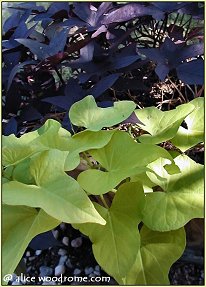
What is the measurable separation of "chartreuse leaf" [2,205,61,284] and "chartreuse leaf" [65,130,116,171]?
90mm

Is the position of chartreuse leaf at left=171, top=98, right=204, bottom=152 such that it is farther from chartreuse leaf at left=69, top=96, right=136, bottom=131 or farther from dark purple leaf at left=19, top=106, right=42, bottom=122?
dark purple leaf at left=19, top=106, right=42, bottom=122

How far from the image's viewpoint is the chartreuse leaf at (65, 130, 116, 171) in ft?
2.08

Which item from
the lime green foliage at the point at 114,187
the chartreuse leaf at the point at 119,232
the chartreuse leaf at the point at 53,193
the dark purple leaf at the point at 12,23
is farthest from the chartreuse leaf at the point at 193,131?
the dark purple leaf at the point at 12,23

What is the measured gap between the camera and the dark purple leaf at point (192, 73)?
0.73 meters

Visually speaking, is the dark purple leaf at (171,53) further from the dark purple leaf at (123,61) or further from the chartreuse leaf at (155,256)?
the chartreuse leaf at (155,256)

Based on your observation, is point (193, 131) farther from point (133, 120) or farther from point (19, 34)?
point (19, 34)

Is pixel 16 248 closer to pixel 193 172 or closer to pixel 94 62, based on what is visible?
pixel 193 172

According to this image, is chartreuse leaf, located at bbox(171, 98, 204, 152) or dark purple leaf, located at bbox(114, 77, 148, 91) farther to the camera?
dark purple leaf, located at bbox(114, 77, 148, 91)

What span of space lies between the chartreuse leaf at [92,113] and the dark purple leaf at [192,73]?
109 millimetres

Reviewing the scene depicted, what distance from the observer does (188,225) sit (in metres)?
0.77

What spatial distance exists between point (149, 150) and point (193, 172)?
0.09m

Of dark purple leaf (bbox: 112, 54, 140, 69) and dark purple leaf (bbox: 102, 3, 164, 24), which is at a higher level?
dark purple leaf (bbox: 102, 3, 164, 24)

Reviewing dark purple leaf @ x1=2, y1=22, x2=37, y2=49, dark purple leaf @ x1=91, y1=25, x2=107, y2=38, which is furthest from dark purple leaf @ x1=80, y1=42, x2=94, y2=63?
dark purple leaf @ x1=2, y1=22, x2=37, y2=49

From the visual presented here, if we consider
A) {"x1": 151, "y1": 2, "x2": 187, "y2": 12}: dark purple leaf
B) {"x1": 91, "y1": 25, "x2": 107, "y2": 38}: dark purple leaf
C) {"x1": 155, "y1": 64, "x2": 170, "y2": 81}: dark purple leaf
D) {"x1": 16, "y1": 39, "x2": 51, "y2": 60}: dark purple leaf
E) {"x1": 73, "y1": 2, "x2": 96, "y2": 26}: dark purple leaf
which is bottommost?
{"x1": 16, "y1": 39, "x2": 51, "y2": 60}: dark purple leaf
